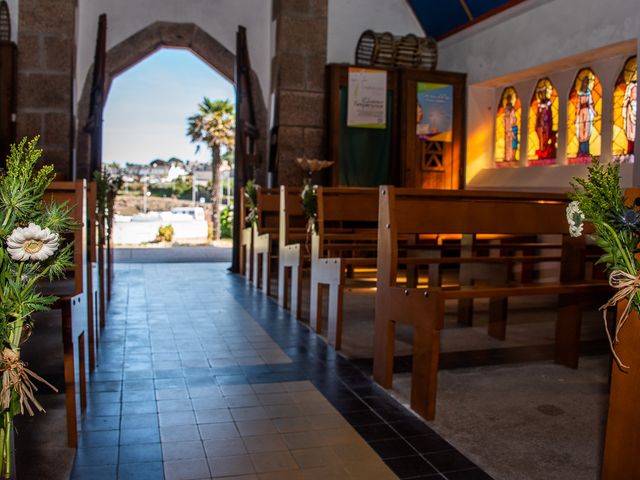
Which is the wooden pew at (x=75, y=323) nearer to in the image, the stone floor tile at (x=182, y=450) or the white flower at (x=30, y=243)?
the stone floor tile at (x=182, y=450)

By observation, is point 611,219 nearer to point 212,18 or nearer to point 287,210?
point 287,210

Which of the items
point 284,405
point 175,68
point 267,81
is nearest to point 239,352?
point 284,405

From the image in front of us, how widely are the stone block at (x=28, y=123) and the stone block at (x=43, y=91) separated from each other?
9 centimetres

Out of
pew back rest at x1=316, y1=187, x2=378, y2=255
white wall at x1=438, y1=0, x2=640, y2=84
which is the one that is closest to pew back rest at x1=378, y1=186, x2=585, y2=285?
pew back rest at x1=316, y1=187, x2=378, y2=255

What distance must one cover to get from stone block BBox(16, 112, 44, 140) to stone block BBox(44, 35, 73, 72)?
1.87 feet

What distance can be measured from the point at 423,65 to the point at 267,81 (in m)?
2.09

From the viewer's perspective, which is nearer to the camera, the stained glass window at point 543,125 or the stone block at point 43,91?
the stone block at point 43,91

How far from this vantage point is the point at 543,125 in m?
8.20

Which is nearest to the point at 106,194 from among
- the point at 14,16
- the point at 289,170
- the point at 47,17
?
the point at 289,170

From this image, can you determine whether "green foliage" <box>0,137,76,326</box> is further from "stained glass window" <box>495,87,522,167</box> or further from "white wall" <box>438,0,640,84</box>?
"stained glass window" <box>495,87,522,167</box>

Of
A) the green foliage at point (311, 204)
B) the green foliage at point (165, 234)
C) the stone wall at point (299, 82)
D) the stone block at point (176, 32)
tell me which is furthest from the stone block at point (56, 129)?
the green foliage at point (165, 234)

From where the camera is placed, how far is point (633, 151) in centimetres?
665

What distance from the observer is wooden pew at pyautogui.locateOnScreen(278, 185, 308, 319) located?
17.2 ft

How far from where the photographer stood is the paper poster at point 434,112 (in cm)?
881
